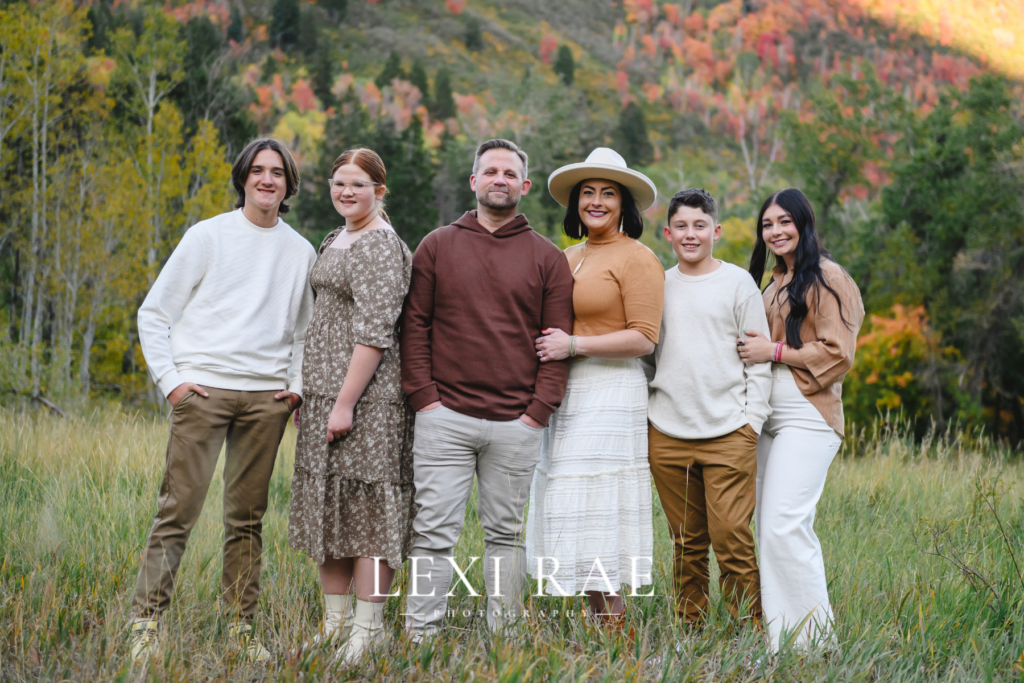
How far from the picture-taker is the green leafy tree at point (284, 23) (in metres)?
67.2

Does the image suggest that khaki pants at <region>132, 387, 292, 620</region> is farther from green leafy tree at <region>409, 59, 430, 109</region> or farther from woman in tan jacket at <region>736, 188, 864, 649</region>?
green leafy tree at <region>409, 59, 430, 109</region>

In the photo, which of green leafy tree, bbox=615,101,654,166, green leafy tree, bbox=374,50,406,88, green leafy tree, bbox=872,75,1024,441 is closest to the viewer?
green leafy tree, bbox=872,75,1024,441

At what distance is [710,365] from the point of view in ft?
11.1

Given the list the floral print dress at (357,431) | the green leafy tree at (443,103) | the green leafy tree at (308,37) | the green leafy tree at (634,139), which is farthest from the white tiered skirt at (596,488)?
the green leafy tree at (308,37)

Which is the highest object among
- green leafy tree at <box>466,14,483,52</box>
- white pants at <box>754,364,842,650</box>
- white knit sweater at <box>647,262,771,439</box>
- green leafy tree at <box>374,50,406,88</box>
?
green leafy tree at <box>466,14,483,52</box>

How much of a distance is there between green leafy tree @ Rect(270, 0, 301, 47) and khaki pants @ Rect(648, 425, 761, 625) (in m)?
72.0

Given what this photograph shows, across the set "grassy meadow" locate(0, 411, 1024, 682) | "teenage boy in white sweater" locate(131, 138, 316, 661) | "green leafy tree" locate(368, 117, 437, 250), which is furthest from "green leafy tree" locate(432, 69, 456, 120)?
"teenage boy in white sweater" locate(131, 138, 316, 661)

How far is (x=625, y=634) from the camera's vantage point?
10.5 feet

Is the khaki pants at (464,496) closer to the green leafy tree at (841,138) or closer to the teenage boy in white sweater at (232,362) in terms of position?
the teenage boy in white sweater at (232,362)

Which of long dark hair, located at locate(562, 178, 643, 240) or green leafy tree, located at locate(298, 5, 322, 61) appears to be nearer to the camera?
long dark hair, located at locate(562, 178, 643, 240)

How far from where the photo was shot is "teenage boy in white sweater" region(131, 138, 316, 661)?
10.7 ft

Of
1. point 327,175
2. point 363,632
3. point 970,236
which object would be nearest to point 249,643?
point 363,632

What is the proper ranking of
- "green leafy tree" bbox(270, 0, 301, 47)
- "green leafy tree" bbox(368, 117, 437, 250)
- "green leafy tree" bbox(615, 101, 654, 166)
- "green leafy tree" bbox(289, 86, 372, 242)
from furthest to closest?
"green leafy tree" bbox(270, 0, 301, 47), "green leafy tree" bbox(615, 101, 654, 166), "green leafy tree" bbox(368, 117, 437, 250), "green leafy tree" bbox(289, 86, 372, 242)

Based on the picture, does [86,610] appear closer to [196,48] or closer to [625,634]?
[625,634]
